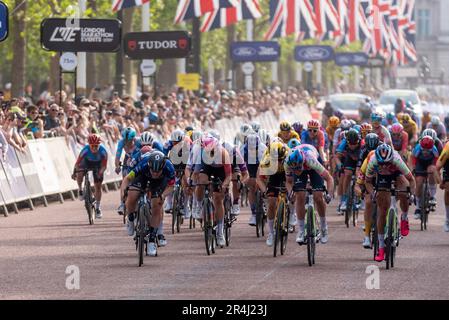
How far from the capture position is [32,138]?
2928 centimetres

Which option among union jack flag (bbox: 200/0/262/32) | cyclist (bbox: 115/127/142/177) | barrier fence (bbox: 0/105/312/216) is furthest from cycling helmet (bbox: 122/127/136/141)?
union jack flag (bbox: 200/0/262/32)

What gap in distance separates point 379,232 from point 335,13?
4428 cm

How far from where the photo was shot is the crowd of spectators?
2852 cm

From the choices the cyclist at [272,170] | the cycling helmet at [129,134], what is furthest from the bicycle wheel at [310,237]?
the cycling helmet at [129,134]

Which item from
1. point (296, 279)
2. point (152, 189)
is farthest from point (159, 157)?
point (296, 279)

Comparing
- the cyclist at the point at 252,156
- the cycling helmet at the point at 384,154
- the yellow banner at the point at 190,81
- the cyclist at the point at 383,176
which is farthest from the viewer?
the yellow banner at the point at 190,81

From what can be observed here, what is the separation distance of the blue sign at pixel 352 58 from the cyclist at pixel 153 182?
227 feet

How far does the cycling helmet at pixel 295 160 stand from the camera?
19906 mm

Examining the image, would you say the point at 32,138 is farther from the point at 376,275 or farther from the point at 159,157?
the point at 376,275

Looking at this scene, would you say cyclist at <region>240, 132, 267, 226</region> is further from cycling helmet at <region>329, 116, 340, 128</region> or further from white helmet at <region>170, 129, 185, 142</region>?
cycling helmet at <region>329, 116, 340, 128</region>

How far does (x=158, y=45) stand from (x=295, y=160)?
20.3m

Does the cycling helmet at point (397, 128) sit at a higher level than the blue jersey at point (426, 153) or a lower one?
higher

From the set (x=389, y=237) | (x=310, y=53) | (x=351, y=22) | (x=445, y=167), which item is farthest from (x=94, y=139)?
(x=310, y=53)

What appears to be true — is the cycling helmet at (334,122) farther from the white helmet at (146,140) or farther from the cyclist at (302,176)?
the white helmet at (146,140)
